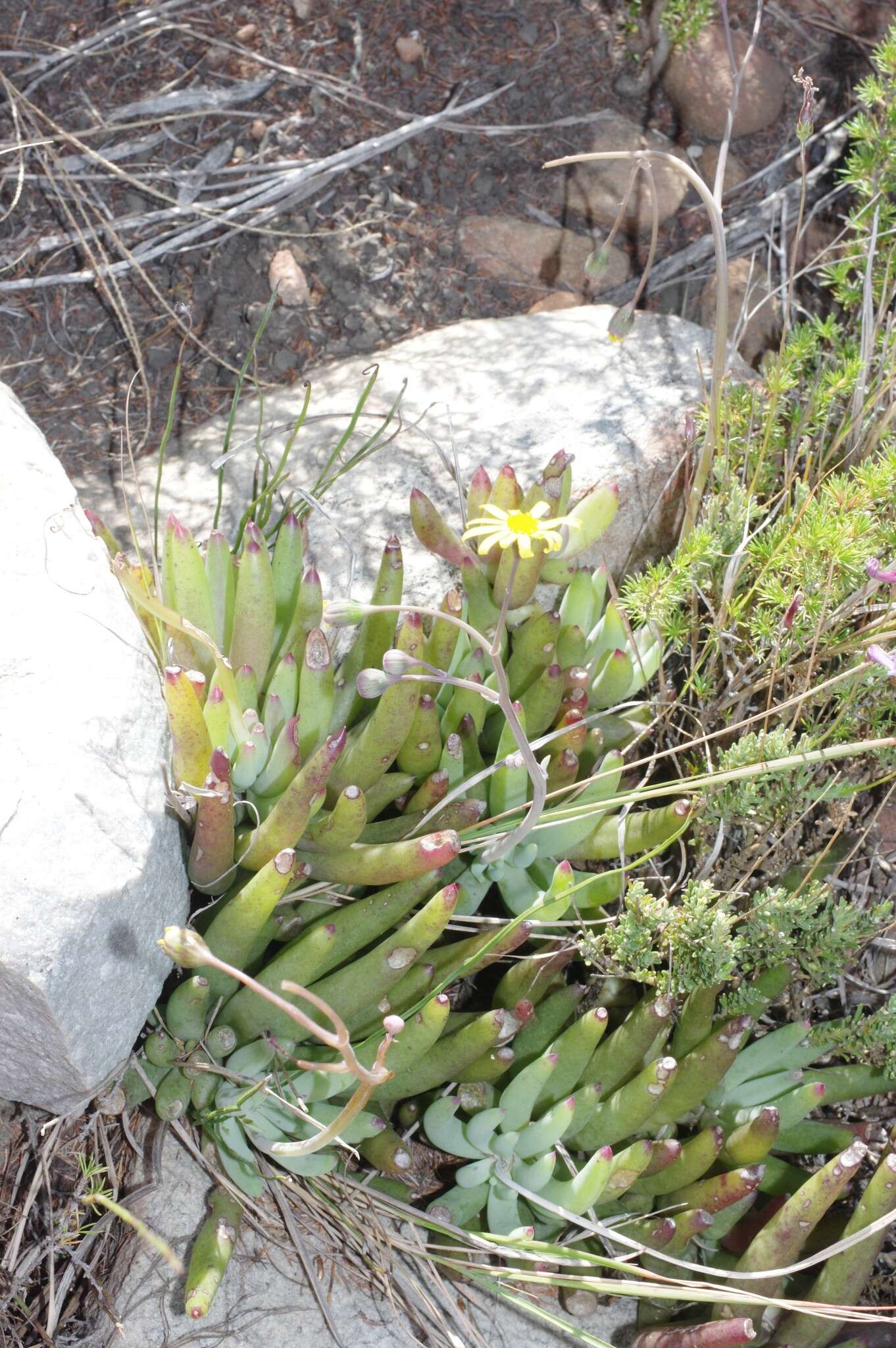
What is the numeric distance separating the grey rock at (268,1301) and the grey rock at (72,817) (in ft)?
1.15

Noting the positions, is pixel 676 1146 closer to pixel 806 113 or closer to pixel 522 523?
pixel 522 523

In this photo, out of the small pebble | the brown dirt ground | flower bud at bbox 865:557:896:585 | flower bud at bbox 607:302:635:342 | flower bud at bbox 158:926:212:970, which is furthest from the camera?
the small pebble

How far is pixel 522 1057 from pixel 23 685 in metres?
1.30

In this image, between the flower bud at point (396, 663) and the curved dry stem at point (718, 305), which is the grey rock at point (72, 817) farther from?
the curved dry stem at point (718, 305)

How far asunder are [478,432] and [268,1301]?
87.1 inches

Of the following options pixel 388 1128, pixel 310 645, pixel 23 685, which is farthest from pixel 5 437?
pixel 388 1128

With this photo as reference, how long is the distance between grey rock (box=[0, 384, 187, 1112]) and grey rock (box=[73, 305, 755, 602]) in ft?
2.41

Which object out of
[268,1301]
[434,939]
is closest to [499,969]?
[434,939]

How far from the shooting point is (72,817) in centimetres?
201

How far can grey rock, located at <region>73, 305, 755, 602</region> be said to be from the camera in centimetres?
305

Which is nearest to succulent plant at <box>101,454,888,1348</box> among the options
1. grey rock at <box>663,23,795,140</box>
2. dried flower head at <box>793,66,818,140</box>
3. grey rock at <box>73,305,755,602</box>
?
grey rock at <box>73,305,755,602</box>

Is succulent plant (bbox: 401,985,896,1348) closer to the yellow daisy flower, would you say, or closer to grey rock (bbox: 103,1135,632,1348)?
grey rock (bbox: 103,1135,632,1348)

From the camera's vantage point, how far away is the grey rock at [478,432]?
305 centimetres

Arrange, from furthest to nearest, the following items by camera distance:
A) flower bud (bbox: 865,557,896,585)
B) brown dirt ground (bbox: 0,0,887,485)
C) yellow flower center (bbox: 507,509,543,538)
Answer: brown dirt ground (bbox: 0,0,887,485)
yellow flower center (bbox: 507,509,543,538)
flower bud (bbox: 865,557,896,585)
